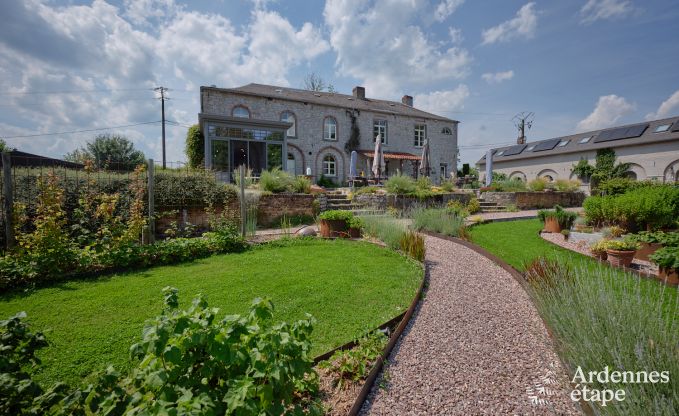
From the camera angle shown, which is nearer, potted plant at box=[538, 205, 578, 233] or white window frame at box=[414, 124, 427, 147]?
potted plant at box=[538, 205, 578, 233]

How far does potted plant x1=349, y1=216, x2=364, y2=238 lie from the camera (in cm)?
722

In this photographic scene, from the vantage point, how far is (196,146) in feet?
57.3

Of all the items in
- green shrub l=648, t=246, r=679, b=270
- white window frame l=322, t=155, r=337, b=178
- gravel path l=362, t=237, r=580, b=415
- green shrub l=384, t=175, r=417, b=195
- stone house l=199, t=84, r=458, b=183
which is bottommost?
gravel path l=362, t=237, r=580, b=415

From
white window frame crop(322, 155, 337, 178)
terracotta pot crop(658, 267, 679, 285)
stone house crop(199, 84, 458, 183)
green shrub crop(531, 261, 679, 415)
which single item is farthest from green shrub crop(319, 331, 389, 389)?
white window frame crop(322, 155, 337, 178)

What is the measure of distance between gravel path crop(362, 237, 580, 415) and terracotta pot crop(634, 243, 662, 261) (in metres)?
3.70

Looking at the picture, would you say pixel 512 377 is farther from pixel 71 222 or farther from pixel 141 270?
pixel 71 222

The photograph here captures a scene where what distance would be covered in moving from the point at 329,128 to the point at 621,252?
18.6 meters

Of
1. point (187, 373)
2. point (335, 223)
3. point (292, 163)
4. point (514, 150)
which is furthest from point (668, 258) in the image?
point (514, 150)

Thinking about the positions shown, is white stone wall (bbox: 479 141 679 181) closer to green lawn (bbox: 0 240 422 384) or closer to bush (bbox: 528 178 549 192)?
bush (bbox: 528 178 549 192)

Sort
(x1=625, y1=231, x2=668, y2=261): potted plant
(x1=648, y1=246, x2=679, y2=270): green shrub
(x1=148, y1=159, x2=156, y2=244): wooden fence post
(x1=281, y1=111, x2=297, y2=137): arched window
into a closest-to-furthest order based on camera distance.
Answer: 1. (x1=648, y1=246, x2=679, y2=270): green shrub
2. (x1=625, y1=231, x2=668, y2=261): potted plant
3. (x1=148, y1=159, x2=156, y2=244): wooden fence post
4. (x1=281, y1=111, x2=297, y2=137): arched window

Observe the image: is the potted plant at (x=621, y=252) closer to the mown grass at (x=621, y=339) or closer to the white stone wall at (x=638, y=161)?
the mown grass at (x=621, y=339)

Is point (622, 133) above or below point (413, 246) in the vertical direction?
above

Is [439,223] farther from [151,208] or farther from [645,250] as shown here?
[151,208]

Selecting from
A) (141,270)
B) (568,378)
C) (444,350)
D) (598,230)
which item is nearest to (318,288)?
(444,350)
